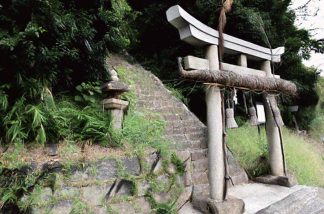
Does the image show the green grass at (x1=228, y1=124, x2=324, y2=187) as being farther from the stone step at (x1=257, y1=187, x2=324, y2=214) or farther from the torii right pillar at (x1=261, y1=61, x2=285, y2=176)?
the stone step at (x1=257, y1=187, x2=324, y2=214)

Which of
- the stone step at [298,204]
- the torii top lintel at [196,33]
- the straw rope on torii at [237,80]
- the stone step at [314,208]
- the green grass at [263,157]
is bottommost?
the stone step at [314,208]

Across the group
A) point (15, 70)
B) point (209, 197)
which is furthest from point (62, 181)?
point (209, 197)

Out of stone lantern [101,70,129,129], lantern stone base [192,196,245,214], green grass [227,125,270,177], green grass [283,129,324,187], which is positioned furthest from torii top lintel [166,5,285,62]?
green grass [283,129,324,187]

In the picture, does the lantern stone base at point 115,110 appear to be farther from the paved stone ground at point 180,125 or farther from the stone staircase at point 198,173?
the paved stone ground at point 180,125

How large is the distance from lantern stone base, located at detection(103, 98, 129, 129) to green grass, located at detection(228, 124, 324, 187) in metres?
2.81

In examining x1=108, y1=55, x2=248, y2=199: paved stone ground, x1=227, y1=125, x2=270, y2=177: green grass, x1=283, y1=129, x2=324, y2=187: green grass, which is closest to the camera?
x1=108, y1=55, x2=248, y2=199: paved stone ground

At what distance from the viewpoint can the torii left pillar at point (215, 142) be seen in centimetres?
352

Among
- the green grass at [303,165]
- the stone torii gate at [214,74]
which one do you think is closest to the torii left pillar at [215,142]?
the stone torii gate at [214,74]

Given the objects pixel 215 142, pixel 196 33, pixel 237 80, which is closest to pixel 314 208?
pixel 215 142

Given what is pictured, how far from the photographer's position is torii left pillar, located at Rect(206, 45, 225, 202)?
3520 mm

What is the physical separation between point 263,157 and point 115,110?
3378 millimetres

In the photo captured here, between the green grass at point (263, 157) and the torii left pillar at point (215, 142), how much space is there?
1.86m

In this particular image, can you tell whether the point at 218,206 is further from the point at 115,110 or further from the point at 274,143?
the point at 274,143

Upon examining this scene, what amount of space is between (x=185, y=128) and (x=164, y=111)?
0.77m
